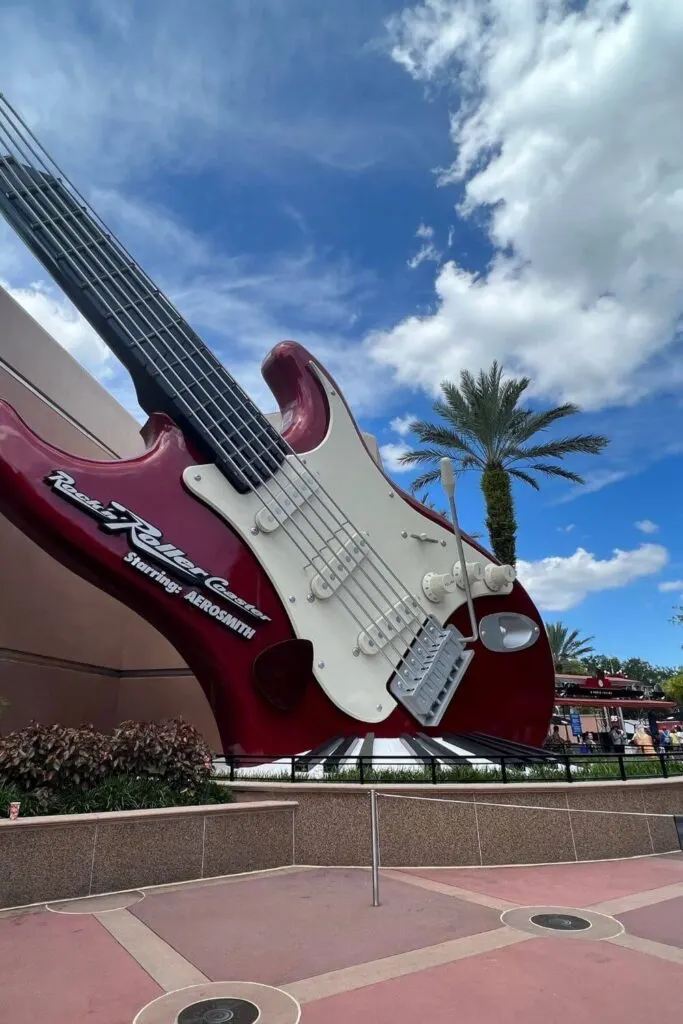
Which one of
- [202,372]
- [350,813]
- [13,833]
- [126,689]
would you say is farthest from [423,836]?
[126,689]

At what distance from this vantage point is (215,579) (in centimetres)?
1015

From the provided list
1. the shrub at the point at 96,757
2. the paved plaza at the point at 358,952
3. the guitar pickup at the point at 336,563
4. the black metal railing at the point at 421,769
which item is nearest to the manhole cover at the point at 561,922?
the paved plaza at the point at 358,952

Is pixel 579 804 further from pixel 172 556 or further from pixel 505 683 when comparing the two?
pixel 172 556

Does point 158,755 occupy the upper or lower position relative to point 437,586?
lower

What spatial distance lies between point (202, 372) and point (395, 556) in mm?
5294

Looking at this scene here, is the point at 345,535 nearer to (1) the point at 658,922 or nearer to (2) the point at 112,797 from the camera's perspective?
(2) the point at 112,797

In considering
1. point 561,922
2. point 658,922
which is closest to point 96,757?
point 561,922

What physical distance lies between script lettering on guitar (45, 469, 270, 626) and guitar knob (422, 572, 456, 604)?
13.7 ft

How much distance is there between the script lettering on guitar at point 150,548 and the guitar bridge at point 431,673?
317 cm

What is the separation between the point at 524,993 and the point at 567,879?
363 cm

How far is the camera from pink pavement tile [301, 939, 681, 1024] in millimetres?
3480

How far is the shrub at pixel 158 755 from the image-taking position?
301 inches

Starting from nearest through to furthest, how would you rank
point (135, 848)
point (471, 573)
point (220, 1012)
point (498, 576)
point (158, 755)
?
point (220, 1012), point (135, 848), point (158, 755), point (498, 576), point (471, 573)

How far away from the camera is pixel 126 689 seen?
15.2 meters
